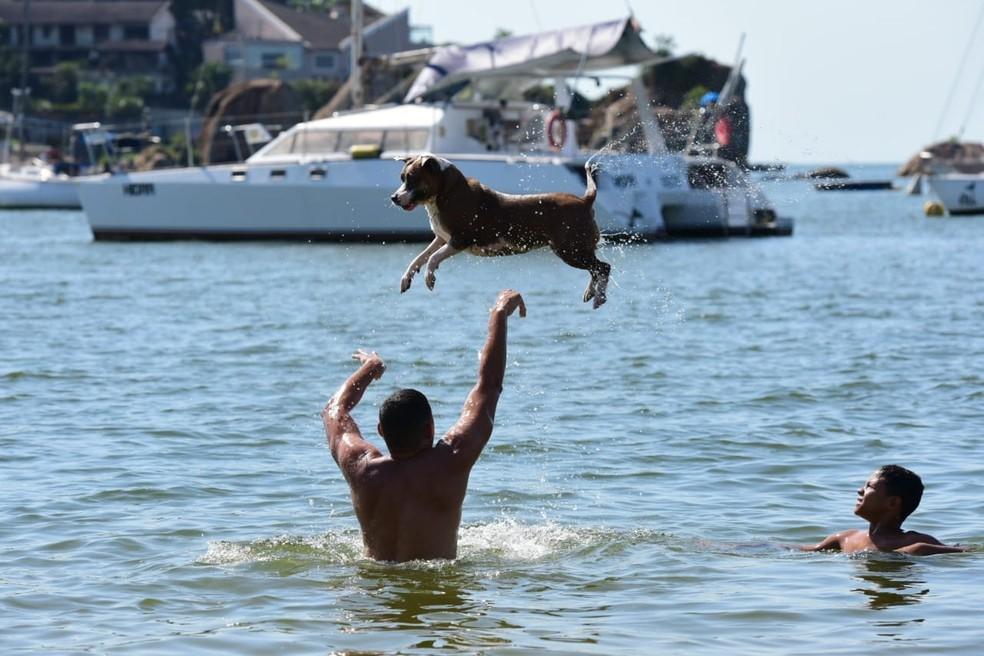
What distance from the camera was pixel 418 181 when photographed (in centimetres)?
888

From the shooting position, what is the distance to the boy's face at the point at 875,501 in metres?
10.0

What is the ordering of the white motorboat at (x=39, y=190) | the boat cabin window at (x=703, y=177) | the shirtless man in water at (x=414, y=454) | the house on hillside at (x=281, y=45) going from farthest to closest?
the house on hillside at (x=281, y=45)
the white motorboat at (x=39, y=190)
the boat cabin window at (x=703, y=177)
the shirtless man in water at (x=414, y=454)

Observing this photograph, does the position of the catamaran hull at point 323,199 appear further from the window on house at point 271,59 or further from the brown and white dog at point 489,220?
the window on house at point 271,59

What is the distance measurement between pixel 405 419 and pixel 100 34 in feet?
390

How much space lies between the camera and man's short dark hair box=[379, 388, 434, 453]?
332 inches

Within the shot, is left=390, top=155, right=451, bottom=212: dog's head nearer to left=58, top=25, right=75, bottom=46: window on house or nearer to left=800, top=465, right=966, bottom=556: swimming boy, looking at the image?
left=800, top=465, right=966, bottom=556: swimming boy

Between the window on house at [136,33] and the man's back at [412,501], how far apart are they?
116871 mm

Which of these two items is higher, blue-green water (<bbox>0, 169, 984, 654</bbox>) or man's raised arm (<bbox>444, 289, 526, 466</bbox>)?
man's raised arm (<bbox>444, 289, 526, 466</bbox>)

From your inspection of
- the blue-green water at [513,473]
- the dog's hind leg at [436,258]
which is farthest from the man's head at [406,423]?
the blue-green water at [513,473]

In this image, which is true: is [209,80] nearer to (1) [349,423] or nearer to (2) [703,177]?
(2) [703,177]

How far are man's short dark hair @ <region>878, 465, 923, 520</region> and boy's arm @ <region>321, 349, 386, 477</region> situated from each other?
3.11 metres

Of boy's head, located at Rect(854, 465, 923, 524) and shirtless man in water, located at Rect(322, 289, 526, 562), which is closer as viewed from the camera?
shirtless man in water, located at Rect(322, 289, 526, 562)

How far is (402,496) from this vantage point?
350 inches

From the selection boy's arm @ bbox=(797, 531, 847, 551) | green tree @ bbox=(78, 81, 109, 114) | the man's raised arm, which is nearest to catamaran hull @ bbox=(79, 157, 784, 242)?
boy's arm @ bbox=(797, 531, 847, 551)
